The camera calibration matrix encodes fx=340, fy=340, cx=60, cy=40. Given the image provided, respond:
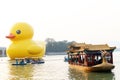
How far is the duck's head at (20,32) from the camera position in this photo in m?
53.0

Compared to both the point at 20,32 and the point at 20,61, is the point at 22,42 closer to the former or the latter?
the point at 20,32

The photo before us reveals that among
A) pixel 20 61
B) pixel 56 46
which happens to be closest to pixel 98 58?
pixel 20 61

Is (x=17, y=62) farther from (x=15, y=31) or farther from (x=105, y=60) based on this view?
(x=105, y=60)

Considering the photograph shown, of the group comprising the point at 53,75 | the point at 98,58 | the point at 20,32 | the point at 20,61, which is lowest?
the point at 53,75

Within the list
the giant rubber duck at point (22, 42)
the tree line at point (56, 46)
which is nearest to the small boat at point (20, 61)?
the giant rubber duck at point (22, 42)

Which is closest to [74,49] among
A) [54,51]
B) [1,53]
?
[1,53]

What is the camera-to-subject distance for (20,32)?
53094 millimetres

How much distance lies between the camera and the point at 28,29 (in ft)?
175

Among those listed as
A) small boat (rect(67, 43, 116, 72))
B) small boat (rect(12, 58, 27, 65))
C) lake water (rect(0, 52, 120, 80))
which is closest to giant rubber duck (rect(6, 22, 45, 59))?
small boat (rect(12, 58, 27, 65))

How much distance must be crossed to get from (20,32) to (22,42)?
1.59m

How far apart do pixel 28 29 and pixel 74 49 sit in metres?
11.7

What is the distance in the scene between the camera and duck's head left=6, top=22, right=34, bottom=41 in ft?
174

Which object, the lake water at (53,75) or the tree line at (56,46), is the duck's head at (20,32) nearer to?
the lake water at (53,75)

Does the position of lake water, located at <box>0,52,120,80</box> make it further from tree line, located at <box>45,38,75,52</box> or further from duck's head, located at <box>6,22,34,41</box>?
tree line, located at <box>45,38,75,52</box>
